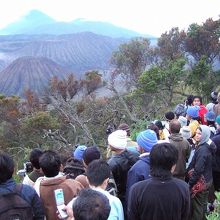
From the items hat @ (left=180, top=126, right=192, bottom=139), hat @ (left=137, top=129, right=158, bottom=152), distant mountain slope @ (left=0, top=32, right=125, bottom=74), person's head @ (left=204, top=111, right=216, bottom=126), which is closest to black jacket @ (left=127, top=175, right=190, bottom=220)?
hat @ (left=137, top=129, right=158, bottom=152)

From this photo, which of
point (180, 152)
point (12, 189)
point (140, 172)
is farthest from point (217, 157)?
point (12, 189)

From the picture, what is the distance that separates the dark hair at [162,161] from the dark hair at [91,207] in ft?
2.42

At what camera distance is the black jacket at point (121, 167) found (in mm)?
3336

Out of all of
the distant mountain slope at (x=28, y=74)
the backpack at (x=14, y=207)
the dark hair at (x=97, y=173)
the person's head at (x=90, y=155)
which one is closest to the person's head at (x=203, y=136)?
the person's head at (x=90, y=155)

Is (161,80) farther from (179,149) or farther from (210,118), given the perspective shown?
(179,149)

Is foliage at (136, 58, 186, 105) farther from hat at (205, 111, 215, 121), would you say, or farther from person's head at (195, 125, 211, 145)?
person's head at (195, 125, 211, 145)

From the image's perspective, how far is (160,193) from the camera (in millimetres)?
2549

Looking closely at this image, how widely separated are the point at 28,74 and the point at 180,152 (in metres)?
51.6

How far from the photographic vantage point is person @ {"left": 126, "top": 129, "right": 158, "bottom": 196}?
2973mm

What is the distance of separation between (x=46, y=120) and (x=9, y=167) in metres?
13.0

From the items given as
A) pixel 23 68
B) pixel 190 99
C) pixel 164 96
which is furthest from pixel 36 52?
pixel 190 99

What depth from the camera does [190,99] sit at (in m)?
6.64

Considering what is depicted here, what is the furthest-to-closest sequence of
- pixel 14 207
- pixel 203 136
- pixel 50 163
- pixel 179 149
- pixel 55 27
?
1. pixel 55 27
2. pixel 179 149
3. pixel 203 136
4. pixel 50 163
5. pixel 14 207

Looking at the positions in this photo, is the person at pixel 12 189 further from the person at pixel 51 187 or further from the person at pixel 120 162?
the person at pixel 120 162
